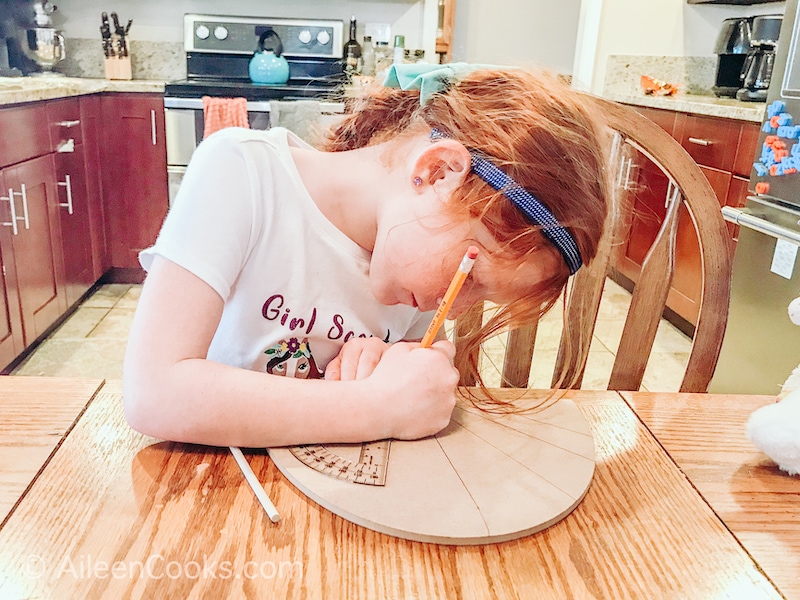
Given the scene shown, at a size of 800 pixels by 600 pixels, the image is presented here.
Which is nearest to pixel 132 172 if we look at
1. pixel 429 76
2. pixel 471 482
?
pixel 429 76

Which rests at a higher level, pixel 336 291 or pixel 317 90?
pixel 317 90

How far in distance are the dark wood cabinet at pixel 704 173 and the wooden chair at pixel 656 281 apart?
4.20 feet

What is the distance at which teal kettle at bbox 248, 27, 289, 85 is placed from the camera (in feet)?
10.3

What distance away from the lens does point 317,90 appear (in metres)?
2.96

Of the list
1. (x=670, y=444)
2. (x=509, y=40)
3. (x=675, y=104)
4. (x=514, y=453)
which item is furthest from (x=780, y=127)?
(x=509, y=40)

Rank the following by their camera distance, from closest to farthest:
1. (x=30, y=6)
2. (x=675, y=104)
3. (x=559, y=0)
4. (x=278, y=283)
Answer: (x=278, y=283) → (x=675, y=104) → (x=30, y=6) → (x=559, y=0)

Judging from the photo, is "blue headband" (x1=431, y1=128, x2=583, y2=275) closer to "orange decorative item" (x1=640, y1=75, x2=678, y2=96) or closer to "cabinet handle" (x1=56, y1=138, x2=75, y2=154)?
"cabinet handle" (x1=56, y1=138, x2=75, y2=154)

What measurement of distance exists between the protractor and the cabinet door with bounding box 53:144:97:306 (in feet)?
7.32

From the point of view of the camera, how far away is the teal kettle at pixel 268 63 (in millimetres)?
3131

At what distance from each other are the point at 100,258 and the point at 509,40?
2.73 meters

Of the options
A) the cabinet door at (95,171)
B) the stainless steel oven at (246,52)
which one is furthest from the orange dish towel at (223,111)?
the cabinet door at (95,171)

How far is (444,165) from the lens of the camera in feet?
2.10

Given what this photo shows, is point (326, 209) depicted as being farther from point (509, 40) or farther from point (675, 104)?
point (509, 40)

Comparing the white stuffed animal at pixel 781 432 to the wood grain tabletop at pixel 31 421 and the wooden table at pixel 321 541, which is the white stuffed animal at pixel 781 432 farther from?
the wood grain tabletop at pixel 31 421
